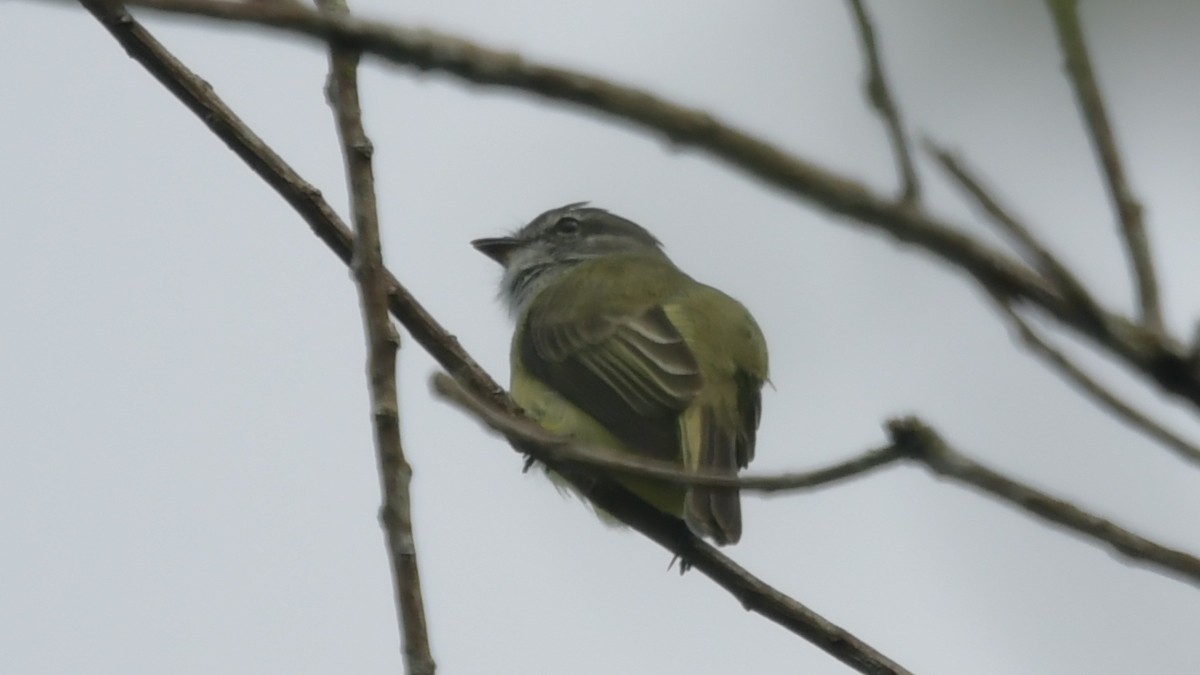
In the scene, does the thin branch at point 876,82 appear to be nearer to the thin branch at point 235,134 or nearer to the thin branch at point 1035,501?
the thin branch at point 1035,501

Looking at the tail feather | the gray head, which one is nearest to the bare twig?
the tail feather

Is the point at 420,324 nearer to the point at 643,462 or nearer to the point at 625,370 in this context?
the point at 625,370

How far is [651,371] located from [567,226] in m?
2.64

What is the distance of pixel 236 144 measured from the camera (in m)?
3.71

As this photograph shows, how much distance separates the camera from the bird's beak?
7.97 metres

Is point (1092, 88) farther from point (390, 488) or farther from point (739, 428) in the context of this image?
point (739, 428)

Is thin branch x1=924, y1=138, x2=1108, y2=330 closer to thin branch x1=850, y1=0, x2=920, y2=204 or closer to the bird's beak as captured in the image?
thin branch x1=850, y1=0, x2=920, y2=204

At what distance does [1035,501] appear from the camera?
5.82 ft

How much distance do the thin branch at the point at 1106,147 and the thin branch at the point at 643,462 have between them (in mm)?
395

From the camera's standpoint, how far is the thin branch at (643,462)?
80.4 inches

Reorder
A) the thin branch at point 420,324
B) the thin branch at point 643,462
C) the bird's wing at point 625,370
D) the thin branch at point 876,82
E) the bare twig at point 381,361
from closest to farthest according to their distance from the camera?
the thin branch at point 876,82 → the thin branch at point 643,462 → the bare twig at point 381,361 → the thin branch at point 420,324 → the bird's wing at point 625,370

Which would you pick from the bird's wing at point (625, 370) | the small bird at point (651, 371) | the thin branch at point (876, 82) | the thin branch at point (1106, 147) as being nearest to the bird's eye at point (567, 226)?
the small bird at point (651, 371)

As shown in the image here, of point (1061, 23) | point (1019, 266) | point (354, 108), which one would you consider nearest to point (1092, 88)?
point (1061, 23)

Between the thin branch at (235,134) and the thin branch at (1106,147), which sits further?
the thin branch at (235,134)
